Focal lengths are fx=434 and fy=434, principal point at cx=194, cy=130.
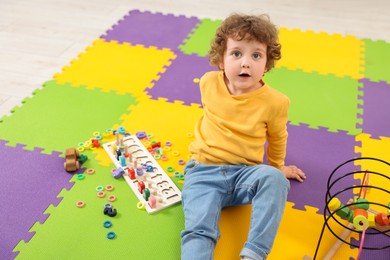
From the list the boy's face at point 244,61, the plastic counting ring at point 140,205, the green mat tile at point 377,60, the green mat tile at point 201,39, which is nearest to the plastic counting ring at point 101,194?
the plastic counting ring at point 140,205

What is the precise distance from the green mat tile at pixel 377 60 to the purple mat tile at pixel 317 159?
20.6 inches

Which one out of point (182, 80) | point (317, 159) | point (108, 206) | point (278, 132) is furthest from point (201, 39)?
point (108, 206)

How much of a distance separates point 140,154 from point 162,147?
0.30 feet

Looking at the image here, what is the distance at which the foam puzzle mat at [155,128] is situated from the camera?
1.21 meters

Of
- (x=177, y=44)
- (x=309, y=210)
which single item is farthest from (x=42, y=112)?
Result: (x=309, y=210)

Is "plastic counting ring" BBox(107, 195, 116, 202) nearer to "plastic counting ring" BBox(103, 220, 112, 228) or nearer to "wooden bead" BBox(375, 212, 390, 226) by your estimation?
"plastic counting ring" BBox(103, 220, 112, 228)

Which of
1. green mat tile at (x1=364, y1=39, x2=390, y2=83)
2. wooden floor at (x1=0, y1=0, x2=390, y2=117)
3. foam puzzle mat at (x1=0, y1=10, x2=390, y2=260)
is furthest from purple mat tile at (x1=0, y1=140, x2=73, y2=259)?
green mat tile at (x1=364, y1=39, x2=390, y2=83)

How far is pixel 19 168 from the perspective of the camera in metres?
1.43

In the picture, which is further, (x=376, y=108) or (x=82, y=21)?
(x=82, y=21)

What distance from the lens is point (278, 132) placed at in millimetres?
1261

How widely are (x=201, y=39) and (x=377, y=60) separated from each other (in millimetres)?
877

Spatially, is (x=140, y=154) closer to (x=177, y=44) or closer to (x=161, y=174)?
(x=161, y=174)

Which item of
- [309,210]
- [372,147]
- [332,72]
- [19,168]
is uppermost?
[332,72]

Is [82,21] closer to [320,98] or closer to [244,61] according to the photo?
[320,98]
